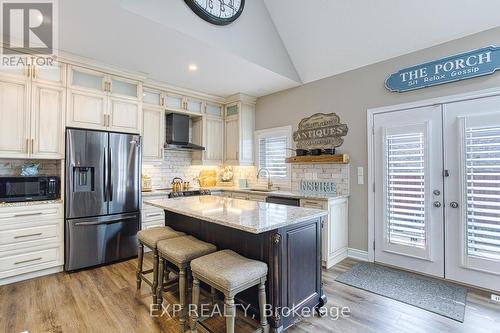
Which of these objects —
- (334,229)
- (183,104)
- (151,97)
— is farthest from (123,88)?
(334,229)

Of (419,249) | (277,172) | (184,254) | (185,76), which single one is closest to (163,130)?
(185,76)

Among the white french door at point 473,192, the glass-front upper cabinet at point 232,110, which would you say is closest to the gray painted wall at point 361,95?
the white french door at point 473,192

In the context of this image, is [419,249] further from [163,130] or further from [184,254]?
[163,130]

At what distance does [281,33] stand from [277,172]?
2410 mm

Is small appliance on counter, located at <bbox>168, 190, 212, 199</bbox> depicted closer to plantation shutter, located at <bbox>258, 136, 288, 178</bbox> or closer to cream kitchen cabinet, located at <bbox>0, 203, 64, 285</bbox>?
plantation shutter, located at <bbox>258, 136, 288, 178</bbox>

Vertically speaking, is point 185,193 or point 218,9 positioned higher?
point 218,9

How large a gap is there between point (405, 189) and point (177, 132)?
3.78 m

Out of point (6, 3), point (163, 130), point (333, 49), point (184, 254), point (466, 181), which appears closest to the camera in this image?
point (184, 254)

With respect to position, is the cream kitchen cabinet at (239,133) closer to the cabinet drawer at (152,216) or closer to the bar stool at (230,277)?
the cabinet drawer at (152,216)

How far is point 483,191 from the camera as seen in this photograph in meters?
2.71

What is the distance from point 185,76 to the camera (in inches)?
161

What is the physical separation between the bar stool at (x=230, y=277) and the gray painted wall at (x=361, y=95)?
7.73 ft

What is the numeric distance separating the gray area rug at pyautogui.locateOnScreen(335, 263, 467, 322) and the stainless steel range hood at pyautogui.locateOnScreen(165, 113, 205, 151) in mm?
3339
